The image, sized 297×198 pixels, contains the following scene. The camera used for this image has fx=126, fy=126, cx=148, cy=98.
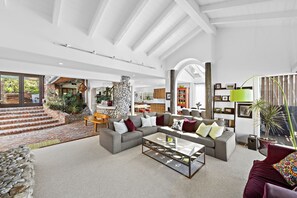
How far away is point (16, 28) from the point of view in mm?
2592

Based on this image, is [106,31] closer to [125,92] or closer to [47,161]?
[125,92]

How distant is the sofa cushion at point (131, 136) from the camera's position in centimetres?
357

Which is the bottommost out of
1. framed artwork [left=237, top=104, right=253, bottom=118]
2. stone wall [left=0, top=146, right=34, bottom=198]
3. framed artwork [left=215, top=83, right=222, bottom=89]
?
stone wall [left=0, top=146, right=34, bottom=198]

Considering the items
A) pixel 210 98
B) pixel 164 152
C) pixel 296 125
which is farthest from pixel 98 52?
pixel 296 125

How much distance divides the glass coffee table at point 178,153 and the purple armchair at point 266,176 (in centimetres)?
91

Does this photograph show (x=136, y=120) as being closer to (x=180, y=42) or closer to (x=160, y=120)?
(x=160, y=120)

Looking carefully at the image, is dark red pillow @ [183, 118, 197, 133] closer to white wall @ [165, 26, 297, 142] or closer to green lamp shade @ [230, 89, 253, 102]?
green lamp shade @ [230, 89, 253, 102]

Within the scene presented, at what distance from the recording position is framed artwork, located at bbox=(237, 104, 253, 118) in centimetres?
414

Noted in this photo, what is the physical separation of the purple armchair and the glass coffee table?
0.91 metres

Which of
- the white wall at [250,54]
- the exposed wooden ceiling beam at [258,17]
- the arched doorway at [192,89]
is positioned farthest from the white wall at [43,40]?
the arched doorway at [192,89]

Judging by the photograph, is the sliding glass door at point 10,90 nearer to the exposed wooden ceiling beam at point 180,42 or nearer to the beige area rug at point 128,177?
the beige area rug at point 128,177

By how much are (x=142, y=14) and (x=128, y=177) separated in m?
4.04

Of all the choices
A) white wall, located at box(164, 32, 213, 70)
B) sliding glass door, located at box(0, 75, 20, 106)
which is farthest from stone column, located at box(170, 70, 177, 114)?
sliding glass door, located at box(0, 75, 20, 106)

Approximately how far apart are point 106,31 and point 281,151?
4.82m
